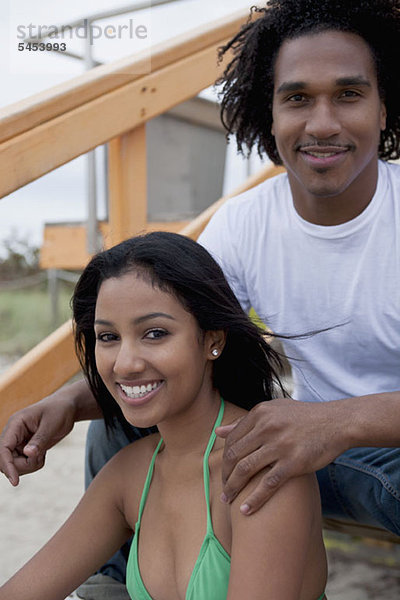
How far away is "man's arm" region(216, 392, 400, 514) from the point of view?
1.30 metres

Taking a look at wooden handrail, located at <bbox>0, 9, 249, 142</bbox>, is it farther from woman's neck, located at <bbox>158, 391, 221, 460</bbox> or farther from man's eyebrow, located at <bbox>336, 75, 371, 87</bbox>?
woman's neck, located at <bbox>158, 391, 221, 460</bbox>

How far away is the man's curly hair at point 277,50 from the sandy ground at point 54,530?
1.26 meters

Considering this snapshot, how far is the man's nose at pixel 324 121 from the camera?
70.4 inches

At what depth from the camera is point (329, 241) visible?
75.5 inches

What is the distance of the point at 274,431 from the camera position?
133 centimetres

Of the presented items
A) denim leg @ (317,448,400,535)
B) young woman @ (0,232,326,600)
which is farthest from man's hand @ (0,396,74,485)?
denim leg @ (317,448,400,535)

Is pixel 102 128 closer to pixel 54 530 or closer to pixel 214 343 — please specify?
pixel 214 343

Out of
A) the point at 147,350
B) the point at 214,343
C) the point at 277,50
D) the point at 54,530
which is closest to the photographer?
the point at 147,350

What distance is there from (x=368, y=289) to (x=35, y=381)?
991mm

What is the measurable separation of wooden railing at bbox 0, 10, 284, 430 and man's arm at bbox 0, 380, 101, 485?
295 mm

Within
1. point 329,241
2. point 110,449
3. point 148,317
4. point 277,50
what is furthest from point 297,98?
point 110,449

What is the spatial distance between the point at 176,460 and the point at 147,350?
1.02 ft

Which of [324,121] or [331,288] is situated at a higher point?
[324,121]

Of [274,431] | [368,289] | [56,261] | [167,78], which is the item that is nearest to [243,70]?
[167,78]
